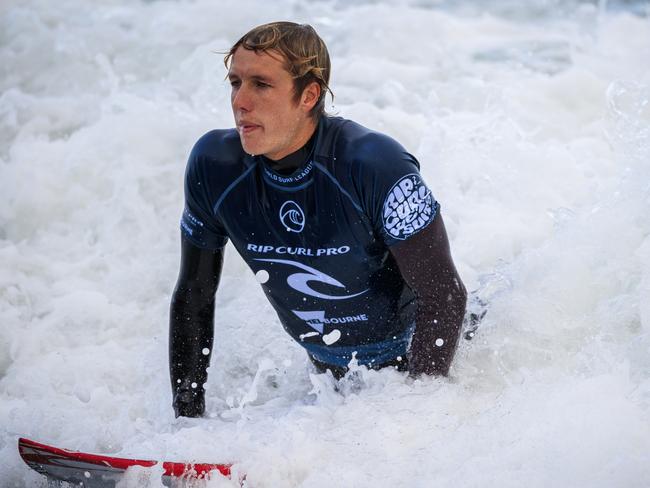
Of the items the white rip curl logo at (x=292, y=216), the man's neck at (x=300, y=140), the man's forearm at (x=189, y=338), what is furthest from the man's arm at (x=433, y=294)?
the man's forearm at (x=189, y=338)

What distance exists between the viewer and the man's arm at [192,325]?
9.94 ft

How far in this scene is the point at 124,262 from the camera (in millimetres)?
4953

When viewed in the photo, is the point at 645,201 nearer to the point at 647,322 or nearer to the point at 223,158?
the point at 647,322

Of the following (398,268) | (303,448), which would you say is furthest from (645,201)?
(303,448)

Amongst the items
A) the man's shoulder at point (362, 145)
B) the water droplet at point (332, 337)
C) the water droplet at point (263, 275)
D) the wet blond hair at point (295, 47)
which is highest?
the wet blond hair at point (295, 47)

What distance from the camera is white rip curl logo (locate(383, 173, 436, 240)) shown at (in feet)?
8.42

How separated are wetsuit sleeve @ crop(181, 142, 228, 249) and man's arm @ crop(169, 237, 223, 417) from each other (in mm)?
35

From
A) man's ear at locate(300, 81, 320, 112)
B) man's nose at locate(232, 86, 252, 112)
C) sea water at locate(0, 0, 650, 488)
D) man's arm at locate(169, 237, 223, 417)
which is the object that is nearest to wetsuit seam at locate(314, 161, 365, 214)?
man's ear at locate(300, 81, 320, 112)

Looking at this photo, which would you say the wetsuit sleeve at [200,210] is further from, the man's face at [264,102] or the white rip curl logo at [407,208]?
the white rip curl logo at [407,208]

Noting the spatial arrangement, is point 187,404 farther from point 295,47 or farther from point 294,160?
point 295,47

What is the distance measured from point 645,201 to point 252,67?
2.28 m

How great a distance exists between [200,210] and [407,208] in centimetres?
78

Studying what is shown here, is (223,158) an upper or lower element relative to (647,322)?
upper

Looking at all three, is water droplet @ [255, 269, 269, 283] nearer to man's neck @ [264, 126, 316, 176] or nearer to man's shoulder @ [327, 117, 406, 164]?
man's neck @ [264, 126, 316, 176]
